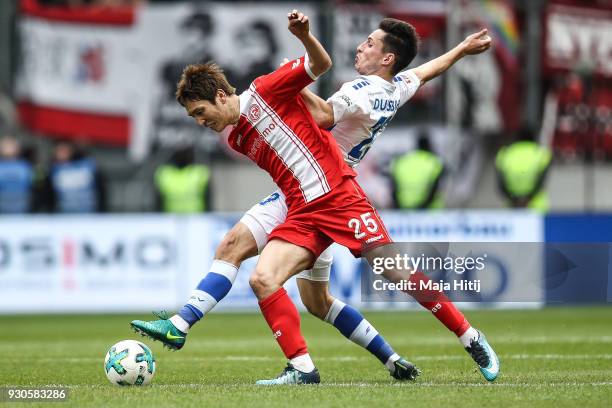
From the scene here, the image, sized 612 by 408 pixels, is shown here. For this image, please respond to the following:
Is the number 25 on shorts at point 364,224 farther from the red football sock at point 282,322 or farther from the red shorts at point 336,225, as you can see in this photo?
the red football sock at point 282,322

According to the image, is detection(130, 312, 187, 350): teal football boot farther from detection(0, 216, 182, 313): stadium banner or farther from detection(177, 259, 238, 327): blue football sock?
detection(0, 216, 182, 313): stadium banner

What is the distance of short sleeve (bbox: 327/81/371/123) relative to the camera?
7.63 meters

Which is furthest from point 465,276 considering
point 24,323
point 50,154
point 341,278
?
point 50,154

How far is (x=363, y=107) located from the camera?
302 inches

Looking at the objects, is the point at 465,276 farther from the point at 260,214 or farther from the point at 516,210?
the point at 516,210

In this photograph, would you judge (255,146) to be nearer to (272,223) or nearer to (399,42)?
(272,223)

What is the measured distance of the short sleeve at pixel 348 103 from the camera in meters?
7.63

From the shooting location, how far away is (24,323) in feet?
48.7

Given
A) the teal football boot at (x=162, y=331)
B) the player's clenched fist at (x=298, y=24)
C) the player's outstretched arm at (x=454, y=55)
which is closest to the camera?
the player's clenched fist at (x=298, y=24)

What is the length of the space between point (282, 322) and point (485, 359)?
1243 millimetres

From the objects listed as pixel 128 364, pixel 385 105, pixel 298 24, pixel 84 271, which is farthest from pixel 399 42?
pixel 84 271

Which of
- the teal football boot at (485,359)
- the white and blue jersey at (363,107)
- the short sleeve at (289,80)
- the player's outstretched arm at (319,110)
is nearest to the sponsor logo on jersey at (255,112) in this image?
the short sleeve at (289,80)

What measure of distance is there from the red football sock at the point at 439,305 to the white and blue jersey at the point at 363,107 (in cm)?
95

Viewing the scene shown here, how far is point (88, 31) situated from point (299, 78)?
11.6 meters
